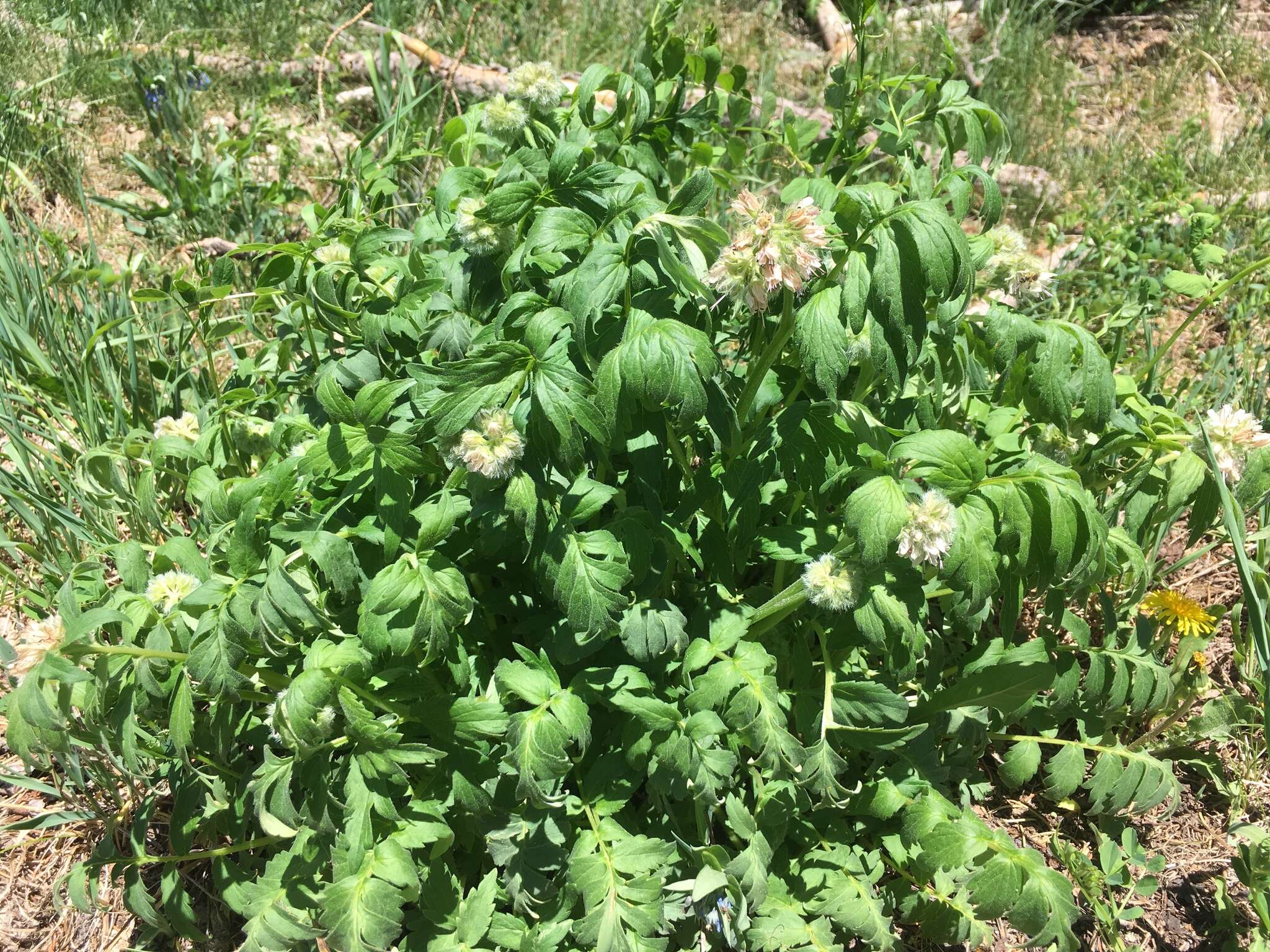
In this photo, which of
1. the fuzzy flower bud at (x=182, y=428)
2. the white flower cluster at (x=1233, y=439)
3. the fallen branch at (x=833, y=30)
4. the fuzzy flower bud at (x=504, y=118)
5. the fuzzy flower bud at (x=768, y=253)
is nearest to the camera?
the fuzzy flower bud at (x=768, y=253)

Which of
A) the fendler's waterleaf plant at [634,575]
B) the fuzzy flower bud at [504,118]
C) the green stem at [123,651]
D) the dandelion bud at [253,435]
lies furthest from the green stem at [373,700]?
the fuzzy flower bud at [504,118]

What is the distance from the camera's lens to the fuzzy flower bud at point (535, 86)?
2.30 metres

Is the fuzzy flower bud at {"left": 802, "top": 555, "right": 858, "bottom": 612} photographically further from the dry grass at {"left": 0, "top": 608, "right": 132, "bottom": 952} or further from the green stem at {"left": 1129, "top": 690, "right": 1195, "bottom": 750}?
the dry grass at {"left": 0, "top": 608, "right": 132, "bottom": 952}

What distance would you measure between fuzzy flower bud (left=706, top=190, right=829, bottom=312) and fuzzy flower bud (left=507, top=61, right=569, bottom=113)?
0.81 meters

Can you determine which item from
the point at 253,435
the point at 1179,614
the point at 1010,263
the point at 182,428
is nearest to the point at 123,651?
the point at 253,435

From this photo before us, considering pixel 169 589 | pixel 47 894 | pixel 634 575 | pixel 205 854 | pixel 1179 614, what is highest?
pixel 634 575

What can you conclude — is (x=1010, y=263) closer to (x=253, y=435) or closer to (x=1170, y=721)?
(x=1170, y=721)

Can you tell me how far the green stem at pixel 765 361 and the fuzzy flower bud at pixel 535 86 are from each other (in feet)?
2.60

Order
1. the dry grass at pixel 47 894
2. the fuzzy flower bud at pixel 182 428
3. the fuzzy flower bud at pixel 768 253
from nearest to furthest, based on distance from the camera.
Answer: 1. the fuzzy flower bud at pixel 768 253
2. the dry grass at pixel 47 894
3. the fuzzy flower bud at pixel 182 428

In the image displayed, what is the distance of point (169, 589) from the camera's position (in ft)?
6.75

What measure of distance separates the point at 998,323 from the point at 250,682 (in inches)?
69.4

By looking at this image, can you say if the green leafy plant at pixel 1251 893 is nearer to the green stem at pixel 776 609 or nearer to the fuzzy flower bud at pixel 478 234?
the green stem at pixel 776 609

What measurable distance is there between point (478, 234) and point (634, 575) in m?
0.76

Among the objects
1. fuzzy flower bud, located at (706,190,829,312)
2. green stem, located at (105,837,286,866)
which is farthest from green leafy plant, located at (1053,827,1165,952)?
green stem, located at (105,837,286,866)
